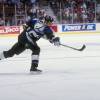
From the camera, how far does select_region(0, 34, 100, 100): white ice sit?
17.5 feet

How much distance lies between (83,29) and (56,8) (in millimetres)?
1366

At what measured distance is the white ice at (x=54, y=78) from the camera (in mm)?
5348

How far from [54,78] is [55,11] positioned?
11.7 meters

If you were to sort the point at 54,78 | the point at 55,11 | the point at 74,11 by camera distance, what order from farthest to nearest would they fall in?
the point at 74,11 → the point at 55,11 → the point at 54,78

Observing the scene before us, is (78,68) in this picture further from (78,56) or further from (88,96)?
(88,96)

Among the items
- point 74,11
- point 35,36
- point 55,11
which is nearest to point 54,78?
point 35,36

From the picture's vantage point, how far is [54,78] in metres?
6.71

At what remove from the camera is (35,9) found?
1838cm

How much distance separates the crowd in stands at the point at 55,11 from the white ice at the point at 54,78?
7.98 metres

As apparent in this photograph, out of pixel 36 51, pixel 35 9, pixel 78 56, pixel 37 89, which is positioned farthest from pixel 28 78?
pixel 35 9

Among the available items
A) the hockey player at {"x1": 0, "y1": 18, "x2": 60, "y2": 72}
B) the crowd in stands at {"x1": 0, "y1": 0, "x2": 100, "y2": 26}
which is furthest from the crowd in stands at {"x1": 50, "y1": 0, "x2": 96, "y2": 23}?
the hockey player at {"x1": 0, "y1": 18, "x2": 60, "y2": 72}

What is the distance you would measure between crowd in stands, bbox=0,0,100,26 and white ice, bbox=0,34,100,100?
7.98 m

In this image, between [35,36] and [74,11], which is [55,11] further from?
[35,36]

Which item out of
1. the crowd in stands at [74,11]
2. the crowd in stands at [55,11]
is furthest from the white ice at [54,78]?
the crowd in stands at [74,11]
